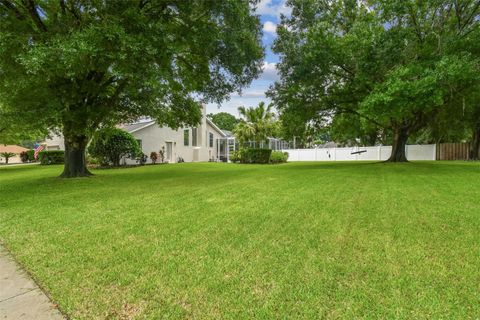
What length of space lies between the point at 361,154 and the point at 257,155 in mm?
11682

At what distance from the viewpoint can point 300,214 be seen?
4688 millimetres

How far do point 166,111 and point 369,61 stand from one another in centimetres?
971

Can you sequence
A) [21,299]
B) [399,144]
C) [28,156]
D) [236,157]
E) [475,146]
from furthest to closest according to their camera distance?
1. [28,156]
2. [236,157]
3. [475,146]
4. [399,144]
5. [21,299]

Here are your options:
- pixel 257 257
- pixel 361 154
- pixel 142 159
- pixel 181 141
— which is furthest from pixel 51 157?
pixel 361 154

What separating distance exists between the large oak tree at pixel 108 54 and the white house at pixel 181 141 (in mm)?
11156

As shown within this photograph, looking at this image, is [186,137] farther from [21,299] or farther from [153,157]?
[21,299]

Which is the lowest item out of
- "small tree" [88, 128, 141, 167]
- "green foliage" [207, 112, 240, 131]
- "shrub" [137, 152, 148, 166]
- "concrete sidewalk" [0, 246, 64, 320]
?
"concrete sidewalk" [0, 246, 64, 320]

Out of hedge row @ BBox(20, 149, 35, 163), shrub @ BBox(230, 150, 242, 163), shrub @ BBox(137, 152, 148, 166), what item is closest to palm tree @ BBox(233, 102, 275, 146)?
shrub @ BBox(230, 150, 242, 163)

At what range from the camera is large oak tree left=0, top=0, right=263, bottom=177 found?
7168 millimetres

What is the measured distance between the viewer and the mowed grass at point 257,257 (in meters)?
2.13

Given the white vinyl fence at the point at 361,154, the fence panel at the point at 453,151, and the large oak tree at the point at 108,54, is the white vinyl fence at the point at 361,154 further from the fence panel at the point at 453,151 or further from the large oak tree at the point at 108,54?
the large oak tree at the point at 108,54

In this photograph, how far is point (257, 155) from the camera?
23.8 m

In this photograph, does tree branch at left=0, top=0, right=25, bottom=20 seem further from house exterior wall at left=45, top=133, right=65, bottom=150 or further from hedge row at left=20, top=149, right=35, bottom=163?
hedge row at left=20, top=149, right=35, bottom=163

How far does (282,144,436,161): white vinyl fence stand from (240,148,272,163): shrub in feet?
31.3
